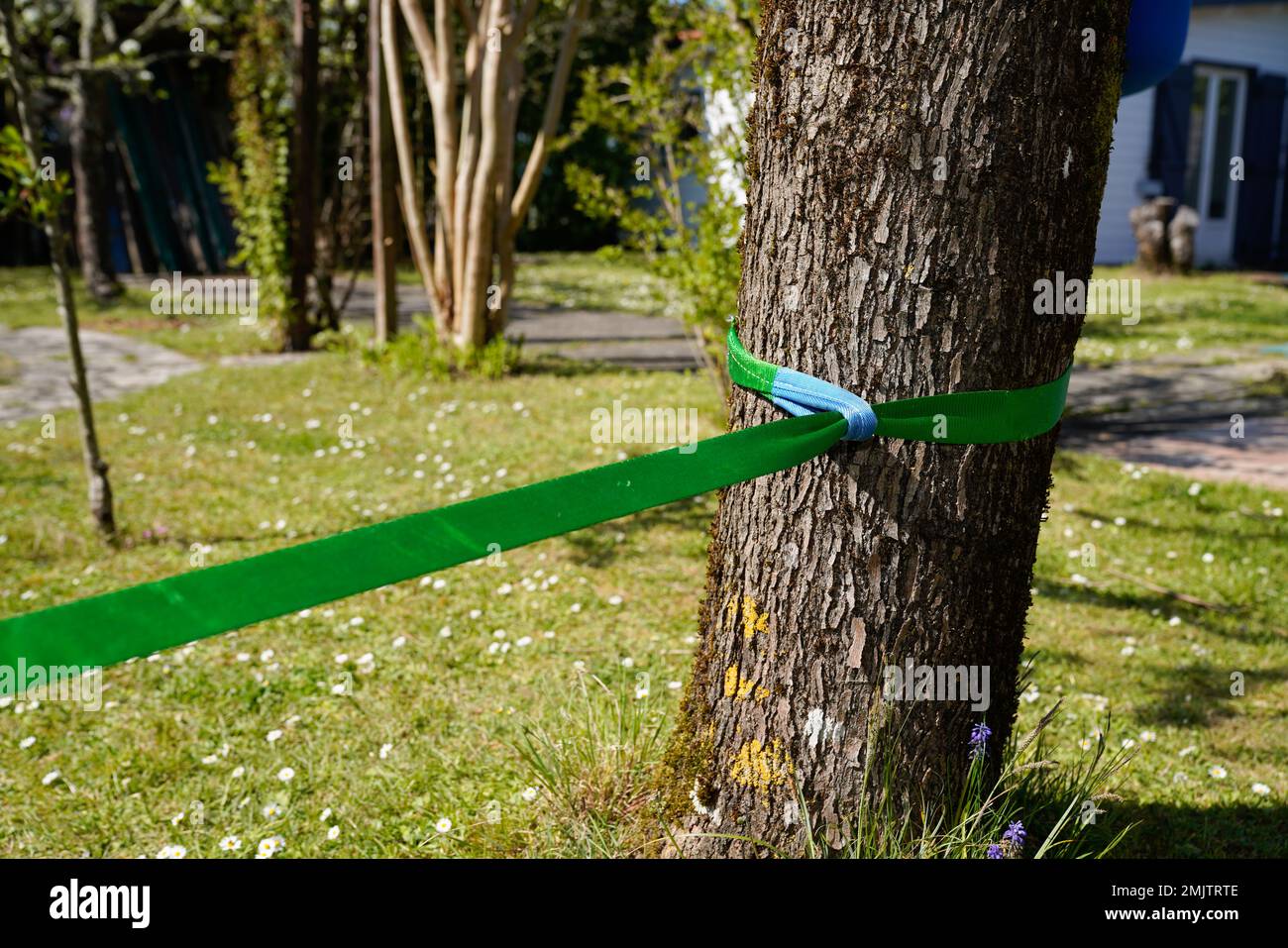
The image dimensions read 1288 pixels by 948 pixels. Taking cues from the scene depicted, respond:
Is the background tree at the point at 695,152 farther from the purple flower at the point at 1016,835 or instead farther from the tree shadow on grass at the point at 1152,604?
the purple flower at the point at 1016,835

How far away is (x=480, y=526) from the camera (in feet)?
6.56

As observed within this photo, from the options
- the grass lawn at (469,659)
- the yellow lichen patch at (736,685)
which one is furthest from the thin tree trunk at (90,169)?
the yellow lichen patch at (736,685)

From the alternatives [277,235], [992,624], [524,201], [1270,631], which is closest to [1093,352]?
[524,201]

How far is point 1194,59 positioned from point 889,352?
2023cm

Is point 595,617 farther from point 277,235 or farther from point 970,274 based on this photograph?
point 277,235

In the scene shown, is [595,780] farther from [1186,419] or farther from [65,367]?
[65,367]

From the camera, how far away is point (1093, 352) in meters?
10.5

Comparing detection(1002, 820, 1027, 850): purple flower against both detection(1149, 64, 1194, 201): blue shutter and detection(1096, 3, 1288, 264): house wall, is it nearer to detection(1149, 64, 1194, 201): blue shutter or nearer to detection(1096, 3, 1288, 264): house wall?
detection(1096, 3, 1288, 264): house wall

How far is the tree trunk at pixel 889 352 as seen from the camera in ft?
6.63

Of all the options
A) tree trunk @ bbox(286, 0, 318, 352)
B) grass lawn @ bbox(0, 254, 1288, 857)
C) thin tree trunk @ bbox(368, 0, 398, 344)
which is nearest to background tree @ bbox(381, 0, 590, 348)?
thin tree trunk @ bbox(368, 0, 398, 344)

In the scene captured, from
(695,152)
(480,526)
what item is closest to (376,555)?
(480,526)

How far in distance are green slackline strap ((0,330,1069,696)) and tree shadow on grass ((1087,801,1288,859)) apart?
125 centimetres

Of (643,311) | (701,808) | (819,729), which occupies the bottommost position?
(701,808)

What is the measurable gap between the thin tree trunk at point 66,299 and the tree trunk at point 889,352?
366cm
